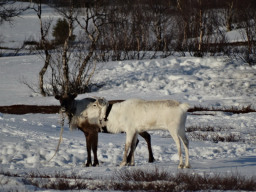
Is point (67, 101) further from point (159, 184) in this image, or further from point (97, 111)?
point (159, 184)

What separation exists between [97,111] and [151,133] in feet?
20.0

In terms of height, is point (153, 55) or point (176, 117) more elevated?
point (176, 117)

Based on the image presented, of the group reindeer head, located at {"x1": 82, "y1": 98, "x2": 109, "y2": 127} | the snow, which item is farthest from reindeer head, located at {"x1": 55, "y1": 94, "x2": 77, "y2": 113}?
the snow

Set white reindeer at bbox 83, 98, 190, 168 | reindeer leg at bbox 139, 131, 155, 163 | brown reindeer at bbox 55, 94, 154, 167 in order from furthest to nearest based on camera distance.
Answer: reindeer leg at bbox 139, 131, 155, 163
brown reindeer at bbox 55, 94, 154, 167
white reindeer at bbox 83, 98, 190, 168

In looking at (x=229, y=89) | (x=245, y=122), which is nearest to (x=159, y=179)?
(x=245, y=122)

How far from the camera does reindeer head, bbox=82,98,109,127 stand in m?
10.5

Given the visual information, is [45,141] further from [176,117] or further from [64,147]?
[176,117]

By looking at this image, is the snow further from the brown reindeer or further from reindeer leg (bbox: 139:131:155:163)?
the brown reindeer

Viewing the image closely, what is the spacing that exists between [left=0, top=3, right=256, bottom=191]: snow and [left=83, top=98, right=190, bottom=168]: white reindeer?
628 mm

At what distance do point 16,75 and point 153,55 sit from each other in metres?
10.3

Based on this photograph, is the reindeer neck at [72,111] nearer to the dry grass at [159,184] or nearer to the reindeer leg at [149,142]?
the reindeer leg at [149,142]

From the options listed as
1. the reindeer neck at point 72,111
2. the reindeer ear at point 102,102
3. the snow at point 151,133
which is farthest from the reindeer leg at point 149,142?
the reindeer neck at point 72,111

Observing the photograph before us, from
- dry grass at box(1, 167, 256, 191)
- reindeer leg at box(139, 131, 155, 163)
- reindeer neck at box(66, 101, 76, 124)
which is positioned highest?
reindeer neck at box(66, 101, 76, 124)

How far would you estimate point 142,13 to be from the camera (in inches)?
1861
